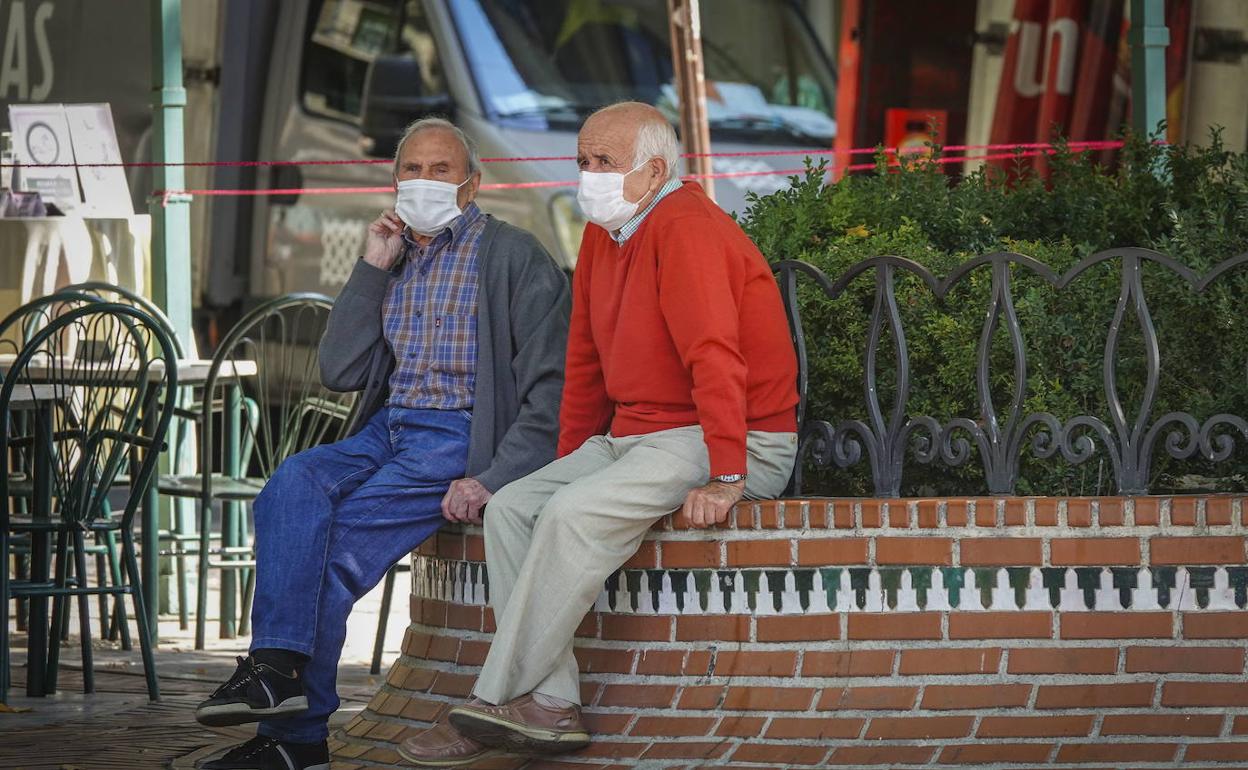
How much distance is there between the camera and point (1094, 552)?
4.41 metres

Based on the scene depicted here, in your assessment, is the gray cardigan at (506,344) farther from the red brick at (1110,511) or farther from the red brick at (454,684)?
the red brick at (1110,511)

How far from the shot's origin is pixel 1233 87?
9234 millimetres

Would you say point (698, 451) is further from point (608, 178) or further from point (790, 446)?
point (608, 178)

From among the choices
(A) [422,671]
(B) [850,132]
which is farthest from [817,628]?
(B) [850,132]

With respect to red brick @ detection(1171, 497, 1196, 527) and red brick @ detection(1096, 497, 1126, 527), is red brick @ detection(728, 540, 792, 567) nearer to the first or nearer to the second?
red brick @ detection(1096, 497, 1126, 527)

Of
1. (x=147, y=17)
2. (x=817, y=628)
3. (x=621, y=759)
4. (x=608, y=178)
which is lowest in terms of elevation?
(x=621, y=759)

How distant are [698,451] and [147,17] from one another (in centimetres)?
626

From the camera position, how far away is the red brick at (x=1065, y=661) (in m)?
A: 4.43

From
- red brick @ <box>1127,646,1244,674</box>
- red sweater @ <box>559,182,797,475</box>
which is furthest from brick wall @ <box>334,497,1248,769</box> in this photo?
red sweater @ <box>559,182,797,475</box>

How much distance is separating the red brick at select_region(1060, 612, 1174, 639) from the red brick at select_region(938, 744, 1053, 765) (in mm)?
256

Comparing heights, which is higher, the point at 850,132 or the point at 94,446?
the point at 850,132

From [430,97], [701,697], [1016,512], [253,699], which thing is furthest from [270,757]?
[430,97]

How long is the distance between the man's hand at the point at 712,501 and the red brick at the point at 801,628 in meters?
0.26

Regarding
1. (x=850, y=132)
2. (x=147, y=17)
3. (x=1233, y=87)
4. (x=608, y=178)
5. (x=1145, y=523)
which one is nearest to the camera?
(x=1145, y=523)
